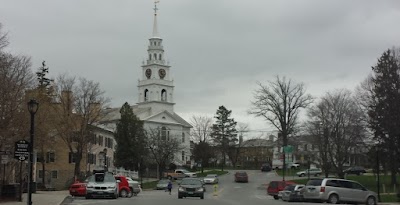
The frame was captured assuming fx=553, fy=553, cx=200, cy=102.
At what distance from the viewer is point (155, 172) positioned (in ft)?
333

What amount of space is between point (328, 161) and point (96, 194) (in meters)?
50.0

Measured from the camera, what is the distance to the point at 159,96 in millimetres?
127312

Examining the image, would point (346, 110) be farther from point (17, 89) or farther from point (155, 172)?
point (17, 89)

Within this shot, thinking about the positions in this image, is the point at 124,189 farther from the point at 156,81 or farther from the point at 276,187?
the point at 156,81

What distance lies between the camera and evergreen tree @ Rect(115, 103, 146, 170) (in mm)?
92812

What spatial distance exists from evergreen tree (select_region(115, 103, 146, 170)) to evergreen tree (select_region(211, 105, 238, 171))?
38275 millimetres

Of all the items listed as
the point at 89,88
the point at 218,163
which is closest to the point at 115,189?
the point at 89,88

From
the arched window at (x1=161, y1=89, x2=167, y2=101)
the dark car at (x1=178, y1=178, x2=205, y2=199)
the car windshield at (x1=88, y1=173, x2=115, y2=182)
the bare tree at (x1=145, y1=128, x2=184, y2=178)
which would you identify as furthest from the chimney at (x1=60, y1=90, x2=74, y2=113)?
the arched window at (x1=161, y1=89, x2=167, y2=101)

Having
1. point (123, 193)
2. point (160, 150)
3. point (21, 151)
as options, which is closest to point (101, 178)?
point (123, 193)

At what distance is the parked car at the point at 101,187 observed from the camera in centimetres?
3434

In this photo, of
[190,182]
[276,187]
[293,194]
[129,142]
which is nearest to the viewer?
[190,182]

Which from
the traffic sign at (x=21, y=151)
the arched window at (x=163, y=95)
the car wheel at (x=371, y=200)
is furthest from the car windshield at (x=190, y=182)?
the arched window at (x=163, y=95)

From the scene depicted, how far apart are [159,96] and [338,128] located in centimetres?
6174

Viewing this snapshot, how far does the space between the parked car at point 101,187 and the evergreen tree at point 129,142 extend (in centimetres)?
5742
